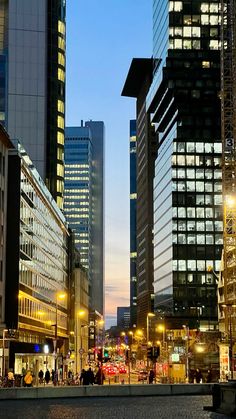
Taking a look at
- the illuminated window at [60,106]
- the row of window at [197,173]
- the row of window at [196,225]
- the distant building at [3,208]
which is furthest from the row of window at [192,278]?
the distant building at [3,208]

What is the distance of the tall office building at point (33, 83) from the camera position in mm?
169875

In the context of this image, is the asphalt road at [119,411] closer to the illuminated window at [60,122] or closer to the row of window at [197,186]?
the illuminated window at [60,122]

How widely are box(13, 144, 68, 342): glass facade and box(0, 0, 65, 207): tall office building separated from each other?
34.8 m

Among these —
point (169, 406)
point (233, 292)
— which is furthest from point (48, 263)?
point (169, 406)

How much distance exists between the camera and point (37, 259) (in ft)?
343

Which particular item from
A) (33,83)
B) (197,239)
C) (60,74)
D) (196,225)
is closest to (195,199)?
(196,225)

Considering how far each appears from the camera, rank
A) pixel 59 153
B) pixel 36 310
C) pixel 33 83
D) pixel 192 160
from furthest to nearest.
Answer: pixel 192 160 → pixel 59 153 → pixel 33 83 → pixel 36 310

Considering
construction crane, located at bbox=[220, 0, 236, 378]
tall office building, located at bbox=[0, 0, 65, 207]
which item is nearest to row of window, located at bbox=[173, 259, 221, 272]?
tall office building, located at bbox=[0, 0, 65, 207]

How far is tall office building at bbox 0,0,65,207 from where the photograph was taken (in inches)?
6688

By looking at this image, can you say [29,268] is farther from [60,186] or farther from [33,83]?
[33,83]

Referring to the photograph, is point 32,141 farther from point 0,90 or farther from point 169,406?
point 169,406

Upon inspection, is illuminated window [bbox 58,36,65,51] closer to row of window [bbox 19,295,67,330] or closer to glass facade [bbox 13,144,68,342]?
glass facade [bbox 13,144,68,342]

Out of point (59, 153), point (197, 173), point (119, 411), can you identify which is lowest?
point (119, 411)

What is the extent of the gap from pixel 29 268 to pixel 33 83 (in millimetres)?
84916
